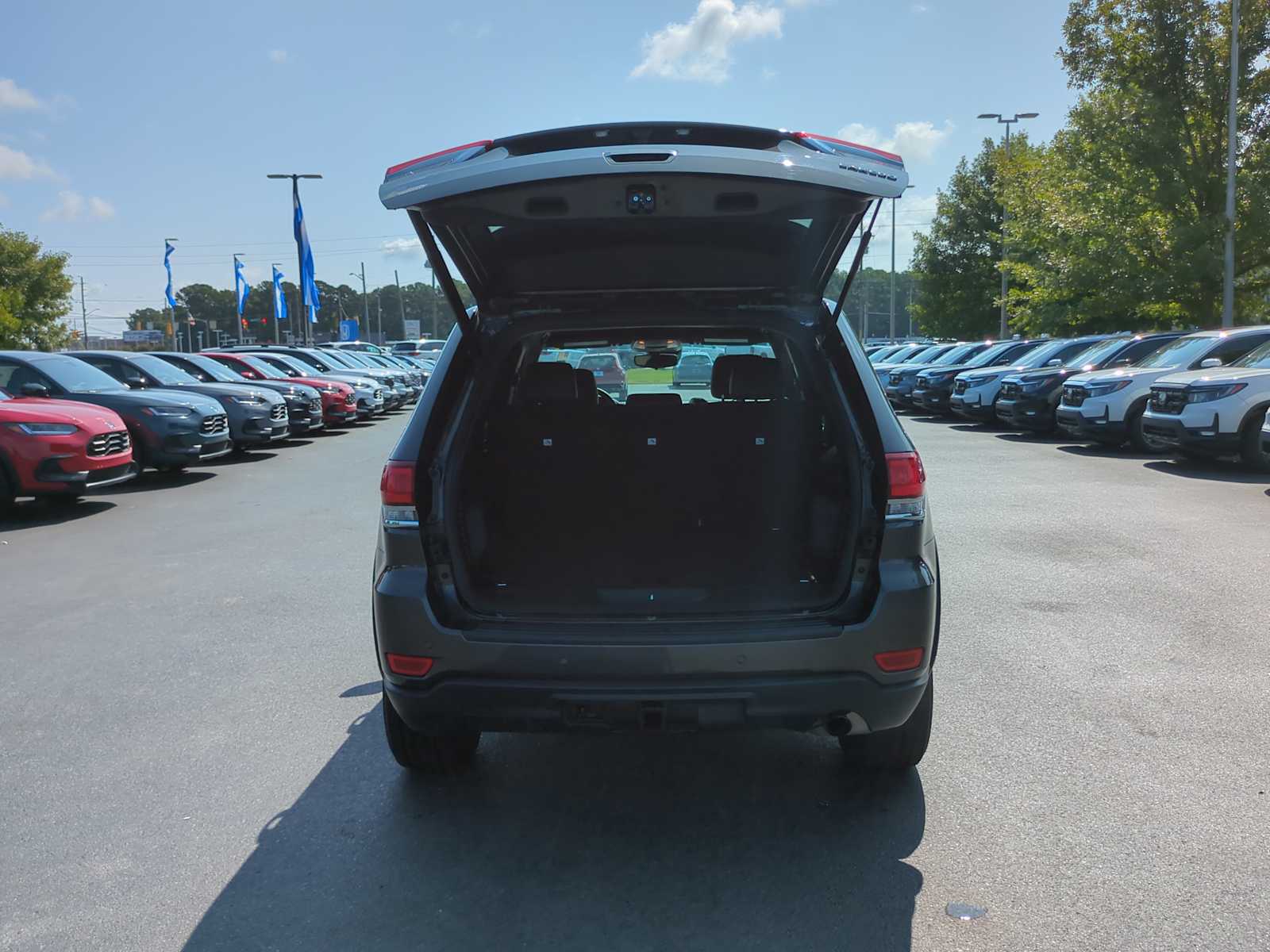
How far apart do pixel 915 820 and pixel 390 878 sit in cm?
168

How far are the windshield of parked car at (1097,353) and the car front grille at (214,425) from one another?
13.2 metres

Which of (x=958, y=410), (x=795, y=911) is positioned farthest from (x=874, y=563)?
(x=958, y=410)

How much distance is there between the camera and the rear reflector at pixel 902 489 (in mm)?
3371

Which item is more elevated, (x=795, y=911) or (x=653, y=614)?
(x=653, y=614)

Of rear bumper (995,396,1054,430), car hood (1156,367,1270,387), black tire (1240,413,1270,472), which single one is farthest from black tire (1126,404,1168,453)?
rear bumper (995,396,1054,430)

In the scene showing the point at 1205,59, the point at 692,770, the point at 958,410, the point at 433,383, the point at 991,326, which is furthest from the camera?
the point at 991,326

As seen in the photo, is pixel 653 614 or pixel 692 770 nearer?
pixel 653 614

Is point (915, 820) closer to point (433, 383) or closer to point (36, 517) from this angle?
point (433, 383)

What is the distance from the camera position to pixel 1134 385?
15211 mm

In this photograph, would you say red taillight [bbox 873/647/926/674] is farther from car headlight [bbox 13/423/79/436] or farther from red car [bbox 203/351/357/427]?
red car [bbox 203/351/357/427]

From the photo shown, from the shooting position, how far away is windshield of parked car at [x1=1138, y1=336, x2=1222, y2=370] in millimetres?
14750

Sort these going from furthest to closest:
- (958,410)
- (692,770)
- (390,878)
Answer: (958,410)
(692,770)
(390,878)

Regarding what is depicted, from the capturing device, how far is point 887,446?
343 cm

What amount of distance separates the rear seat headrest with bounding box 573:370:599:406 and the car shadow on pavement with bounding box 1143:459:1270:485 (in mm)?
9811
